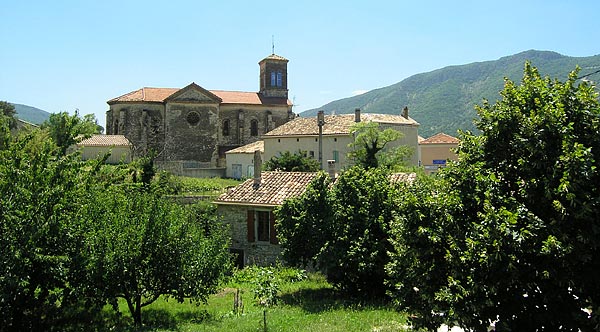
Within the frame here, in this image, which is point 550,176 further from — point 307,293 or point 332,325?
point 307,293

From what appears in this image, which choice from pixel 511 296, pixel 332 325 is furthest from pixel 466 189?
pixel 332 325

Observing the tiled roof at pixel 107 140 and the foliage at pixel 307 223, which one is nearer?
the foliage at pixel 307 223

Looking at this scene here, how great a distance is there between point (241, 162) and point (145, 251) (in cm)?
3546

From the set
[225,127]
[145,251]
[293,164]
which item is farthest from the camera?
[225,127]

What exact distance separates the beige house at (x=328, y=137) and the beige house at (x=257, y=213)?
18.5 meters

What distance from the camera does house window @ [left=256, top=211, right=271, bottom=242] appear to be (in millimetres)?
22438

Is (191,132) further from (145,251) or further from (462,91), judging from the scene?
(462,91)

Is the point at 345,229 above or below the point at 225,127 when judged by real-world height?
below

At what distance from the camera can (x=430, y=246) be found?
319 inches

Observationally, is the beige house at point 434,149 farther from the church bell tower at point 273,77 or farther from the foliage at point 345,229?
the foliage at point 345,229

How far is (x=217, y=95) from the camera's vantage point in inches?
2317

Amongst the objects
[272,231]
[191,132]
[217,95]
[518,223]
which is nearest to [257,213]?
[272,231]

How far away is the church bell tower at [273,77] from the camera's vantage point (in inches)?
2495

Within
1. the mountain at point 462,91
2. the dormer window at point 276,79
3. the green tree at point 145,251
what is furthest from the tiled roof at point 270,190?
the mountain at point 462,91
